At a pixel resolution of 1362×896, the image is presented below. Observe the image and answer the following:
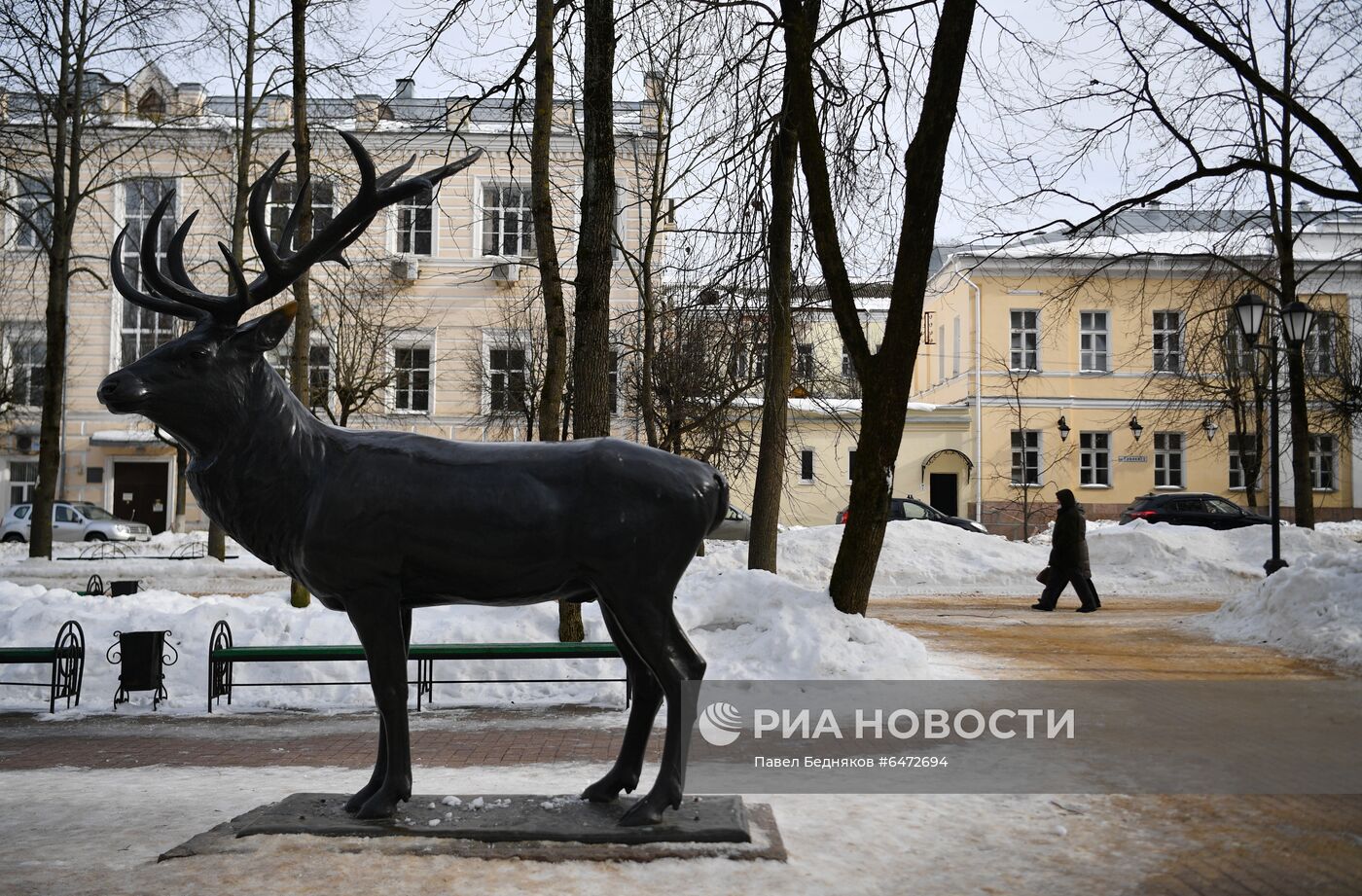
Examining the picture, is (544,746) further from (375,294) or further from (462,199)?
(462,199)

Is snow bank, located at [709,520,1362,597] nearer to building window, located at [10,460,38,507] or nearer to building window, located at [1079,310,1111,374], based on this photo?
building window, located at [1079,310,1111,374]

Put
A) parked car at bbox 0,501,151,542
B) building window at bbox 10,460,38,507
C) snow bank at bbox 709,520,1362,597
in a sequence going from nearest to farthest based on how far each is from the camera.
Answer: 1. snow bank at bbox 709,520,1362,597
2. parked car at bbox 0,501,151,542
3. building window at bbox 10,460,38,507

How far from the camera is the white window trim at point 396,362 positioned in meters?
34.8

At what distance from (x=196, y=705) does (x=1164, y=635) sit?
40.1 feet

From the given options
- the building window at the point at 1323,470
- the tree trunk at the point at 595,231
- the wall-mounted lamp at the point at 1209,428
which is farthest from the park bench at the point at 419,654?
the building window at the point at 1323,470

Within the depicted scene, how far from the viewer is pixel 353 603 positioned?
17.6 ft

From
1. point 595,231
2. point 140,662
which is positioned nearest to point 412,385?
point 595,231

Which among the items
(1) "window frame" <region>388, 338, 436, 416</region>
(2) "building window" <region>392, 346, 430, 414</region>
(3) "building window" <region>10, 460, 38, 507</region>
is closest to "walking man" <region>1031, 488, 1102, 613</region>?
(1) "window frame" <region>388, 338, 436, 416</region>

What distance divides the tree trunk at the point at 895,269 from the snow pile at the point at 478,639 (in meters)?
0.82

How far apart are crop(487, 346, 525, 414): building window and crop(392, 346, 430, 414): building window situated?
2683 mm

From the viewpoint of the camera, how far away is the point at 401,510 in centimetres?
534

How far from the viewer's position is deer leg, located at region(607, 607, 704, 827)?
17.5 feet

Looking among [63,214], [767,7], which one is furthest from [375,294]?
[767,7]

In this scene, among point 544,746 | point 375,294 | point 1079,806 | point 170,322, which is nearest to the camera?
point 1079,806
